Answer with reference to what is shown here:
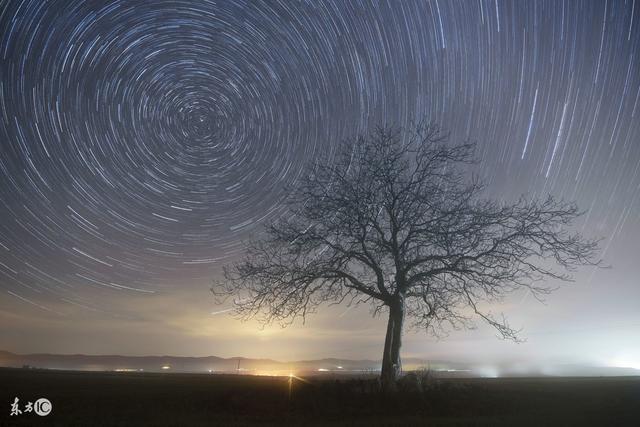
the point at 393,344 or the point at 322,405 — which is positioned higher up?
the point at 393,344

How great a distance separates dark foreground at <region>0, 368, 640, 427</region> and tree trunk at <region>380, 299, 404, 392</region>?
1397 mm

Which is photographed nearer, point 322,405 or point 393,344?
point 322,405

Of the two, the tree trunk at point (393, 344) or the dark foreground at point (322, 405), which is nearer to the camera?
the dark foreground at point (322, 405)

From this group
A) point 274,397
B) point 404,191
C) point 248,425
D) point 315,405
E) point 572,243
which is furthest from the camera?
point 404,191

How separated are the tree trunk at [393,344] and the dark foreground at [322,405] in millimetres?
1397

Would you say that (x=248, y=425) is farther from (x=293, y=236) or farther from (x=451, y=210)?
(x=451, y=210)

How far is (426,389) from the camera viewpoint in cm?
1288

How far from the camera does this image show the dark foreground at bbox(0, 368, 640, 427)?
938 cm

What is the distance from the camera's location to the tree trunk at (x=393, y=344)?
48.2 feet

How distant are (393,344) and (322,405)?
180 inches

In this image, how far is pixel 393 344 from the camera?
49.6 feet

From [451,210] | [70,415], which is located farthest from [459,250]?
[70,415]

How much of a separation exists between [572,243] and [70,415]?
15.6m

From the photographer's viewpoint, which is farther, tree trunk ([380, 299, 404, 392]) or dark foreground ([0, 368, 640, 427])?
tree trunk ([380, 299, 404, 392])
